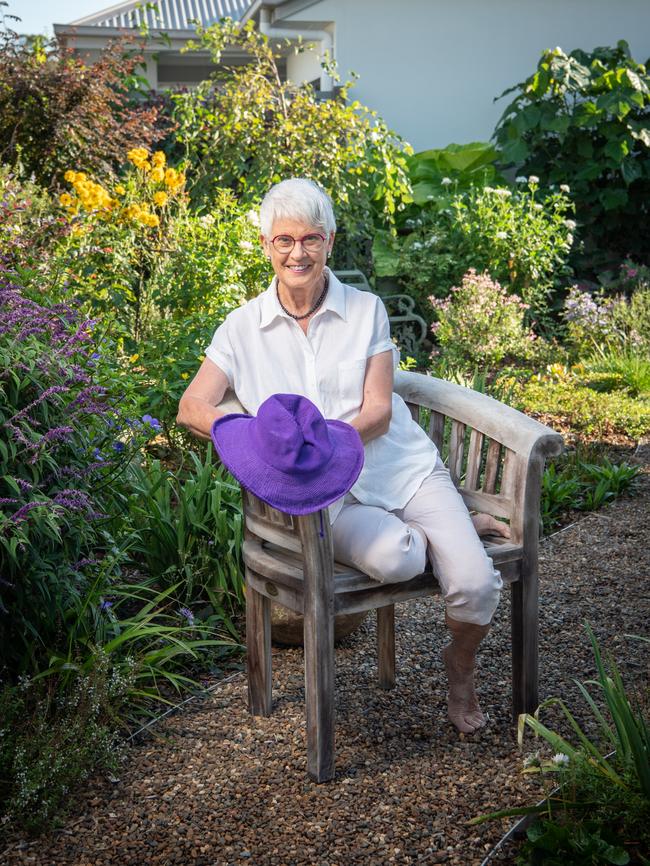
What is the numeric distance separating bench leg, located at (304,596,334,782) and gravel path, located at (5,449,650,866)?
0.07 m

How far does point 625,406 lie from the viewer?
260 inches

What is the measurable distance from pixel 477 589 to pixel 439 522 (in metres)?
0.22

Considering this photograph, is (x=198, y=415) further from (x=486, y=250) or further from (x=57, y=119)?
(x=486, y=250)

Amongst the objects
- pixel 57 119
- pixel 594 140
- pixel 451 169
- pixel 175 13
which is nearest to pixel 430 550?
pixel 57 119

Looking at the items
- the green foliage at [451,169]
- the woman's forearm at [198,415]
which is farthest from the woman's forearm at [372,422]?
the green foliage at [451,169]

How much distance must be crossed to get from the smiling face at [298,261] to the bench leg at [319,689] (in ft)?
3.10

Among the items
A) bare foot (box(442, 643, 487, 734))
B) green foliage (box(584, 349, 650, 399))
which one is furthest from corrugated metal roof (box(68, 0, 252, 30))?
bare foot (box(442, 643, 487, 734))

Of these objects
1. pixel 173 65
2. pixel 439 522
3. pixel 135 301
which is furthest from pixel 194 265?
pixel 173 65

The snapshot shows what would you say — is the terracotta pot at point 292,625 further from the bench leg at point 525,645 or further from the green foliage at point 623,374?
the green foliage at point 623,374

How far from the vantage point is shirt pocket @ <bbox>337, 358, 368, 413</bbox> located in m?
2.77

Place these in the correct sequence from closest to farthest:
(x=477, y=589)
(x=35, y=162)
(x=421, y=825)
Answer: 1. (x=421, y=825)
2. (x=477, y=589)
3. (x=35, y=162)

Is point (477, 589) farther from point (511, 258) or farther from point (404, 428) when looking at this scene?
point (511, 258)

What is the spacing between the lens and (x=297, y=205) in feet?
8.80

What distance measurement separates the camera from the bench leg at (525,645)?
2.74 m
